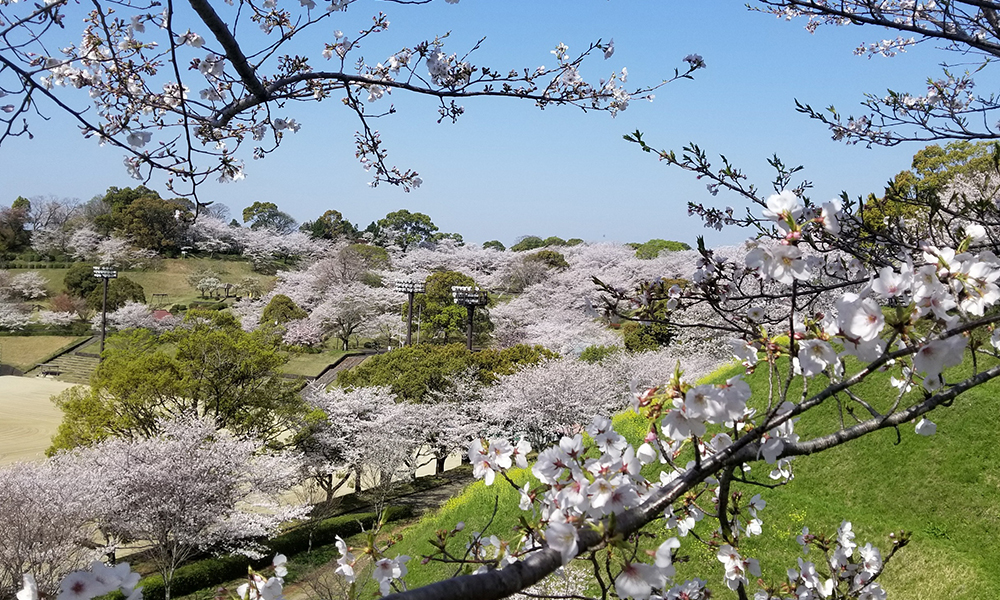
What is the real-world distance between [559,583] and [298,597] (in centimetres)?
539

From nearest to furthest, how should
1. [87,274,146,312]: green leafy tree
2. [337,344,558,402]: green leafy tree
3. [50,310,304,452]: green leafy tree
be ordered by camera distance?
[50,310,304,452]: green leafy tree → [337,344,558,402]: green leafy tree → [87,274,146,312]: green leafy tree

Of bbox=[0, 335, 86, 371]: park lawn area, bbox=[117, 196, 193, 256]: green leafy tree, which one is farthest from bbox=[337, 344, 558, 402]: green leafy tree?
bbox=[117, 196, 193, 256]: green leafy tree

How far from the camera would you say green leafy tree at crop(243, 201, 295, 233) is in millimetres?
56469

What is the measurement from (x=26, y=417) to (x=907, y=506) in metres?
24.4

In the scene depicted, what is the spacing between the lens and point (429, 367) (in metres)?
17.0

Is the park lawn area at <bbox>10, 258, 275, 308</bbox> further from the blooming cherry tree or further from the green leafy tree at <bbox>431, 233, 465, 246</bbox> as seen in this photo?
the blooming cherry tree

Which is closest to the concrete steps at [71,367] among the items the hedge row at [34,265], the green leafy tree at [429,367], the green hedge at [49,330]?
the green hedge at [49,330]

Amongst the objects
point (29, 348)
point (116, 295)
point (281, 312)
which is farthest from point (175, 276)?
point (281, 312)

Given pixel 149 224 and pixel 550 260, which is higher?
pixel 149 224

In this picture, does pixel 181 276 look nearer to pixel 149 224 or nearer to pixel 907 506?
pixel 149 224

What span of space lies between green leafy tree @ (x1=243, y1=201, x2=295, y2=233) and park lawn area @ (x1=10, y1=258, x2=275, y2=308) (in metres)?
12.3

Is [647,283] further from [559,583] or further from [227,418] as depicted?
[227,418]

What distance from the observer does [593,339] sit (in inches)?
939

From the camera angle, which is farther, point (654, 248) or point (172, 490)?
point (654, 248)
